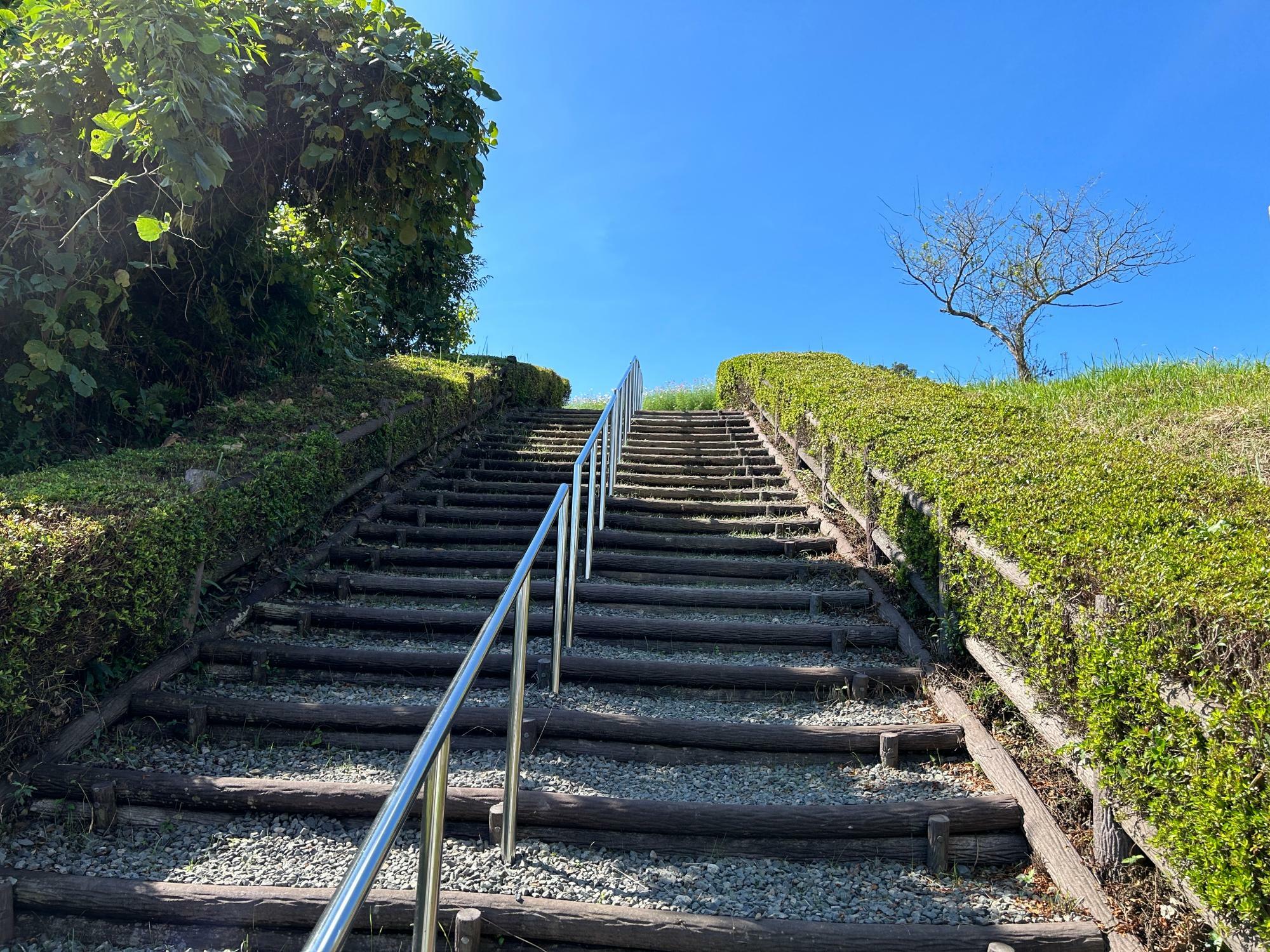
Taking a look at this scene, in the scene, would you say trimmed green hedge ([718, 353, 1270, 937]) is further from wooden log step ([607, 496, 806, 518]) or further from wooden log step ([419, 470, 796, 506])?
wooden log step ([419, 470, 796, 506])

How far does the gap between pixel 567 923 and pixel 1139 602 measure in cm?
230

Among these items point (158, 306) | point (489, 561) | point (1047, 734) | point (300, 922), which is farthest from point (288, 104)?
point (1047, 734)

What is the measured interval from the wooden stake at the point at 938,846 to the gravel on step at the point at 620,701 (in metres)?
1.02

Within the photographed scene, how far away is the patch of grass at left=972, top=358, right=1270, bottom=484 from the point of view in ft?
21.1

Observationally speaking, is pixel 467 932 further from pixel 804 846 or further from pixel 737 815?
pixel 804 846

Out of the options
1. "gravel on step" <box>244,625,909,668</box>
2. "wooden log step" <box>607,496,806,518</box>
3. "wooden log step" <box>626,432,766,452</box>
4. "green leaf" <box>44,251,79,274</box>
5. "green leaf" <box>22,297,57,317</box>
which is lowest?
"gravel on step" <box>244,625,909,668</box>

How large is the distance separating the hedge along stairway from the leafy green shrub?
2.34 metres

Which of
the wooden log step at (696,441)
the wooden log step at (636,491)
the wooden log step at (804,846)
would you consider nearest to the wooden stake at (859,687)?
the wooden log step at (804,846)

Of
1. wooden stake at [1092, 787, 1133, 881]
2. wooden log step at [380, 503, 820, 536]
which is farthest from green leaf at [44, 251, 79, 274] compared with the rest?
wooden stake at [1092, 787, 1133, 881]

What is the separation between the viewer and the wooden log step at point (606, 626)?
17.1ft

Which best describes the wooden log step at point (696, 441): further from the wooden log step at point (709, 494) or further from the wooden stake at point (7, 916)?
the wooden stake at point (7, 916)

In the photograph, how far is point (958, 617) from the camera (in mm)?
4457

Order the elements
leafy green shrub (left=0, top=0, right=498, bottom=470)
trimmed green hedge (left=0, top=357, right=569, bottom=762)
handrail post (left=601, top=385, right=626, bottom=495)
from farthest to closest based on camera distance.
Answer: handrail post (left=601, top=385, right=626, bottom=495), leafy green shrub (left=0, top=0, right=498, bottom=470), trimmed green hedge (left=0, top=357, right=569, bottom=762)

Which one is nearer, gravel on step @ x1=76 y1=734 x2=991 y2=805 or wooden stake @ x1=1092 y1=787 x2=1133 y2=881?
wooden stake @ x1=1092 y1=787 x2=1133 y2=881
